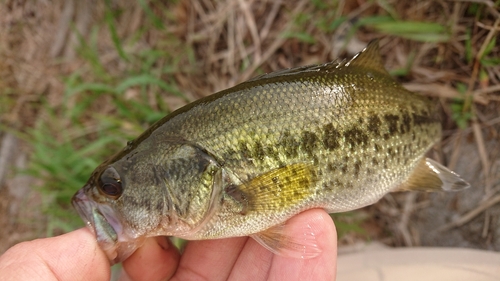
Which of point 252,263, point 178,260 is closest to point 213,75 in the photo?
point 178,260

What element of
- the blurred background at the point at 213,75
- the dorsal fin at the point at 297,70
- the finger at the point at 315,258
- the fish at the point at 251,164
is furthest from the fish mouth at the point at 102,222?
the blurred background at the point at 213,75

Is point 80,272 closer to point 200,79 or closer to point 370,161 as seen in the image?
point 370,161

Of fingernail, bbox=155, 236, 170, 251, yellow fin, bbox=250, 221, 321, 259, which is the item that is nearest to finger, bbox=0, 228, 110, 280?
fingernail, bbox=155, 236, 170, 251

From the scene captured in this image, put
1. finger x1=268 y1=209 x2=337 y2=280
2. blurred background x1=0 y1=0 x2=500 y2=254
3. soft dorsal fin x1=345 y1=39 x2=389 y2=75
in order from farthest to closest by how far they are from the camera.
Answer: blurred background x1=0 y1=0 x2=500 y2=254, soft dorsal fin x1=345 y1=39 x2=389 y2=75, finger x1=268 y1=209 x2=337 y2=280

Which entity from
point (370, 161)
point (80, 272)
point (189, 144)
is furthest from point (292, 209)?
point (80, 272)

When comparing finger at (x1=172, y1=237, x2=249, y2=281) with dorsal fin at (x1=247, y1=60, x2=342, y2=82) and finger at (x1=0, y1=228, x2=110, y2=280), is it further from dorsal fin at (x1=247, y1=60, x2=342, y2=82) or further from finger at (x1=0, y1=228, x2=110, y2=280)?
dorsal fin at (x1=247, y1=60, x2=342, y2=82)

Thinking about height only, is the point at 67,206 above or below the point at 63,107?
below
